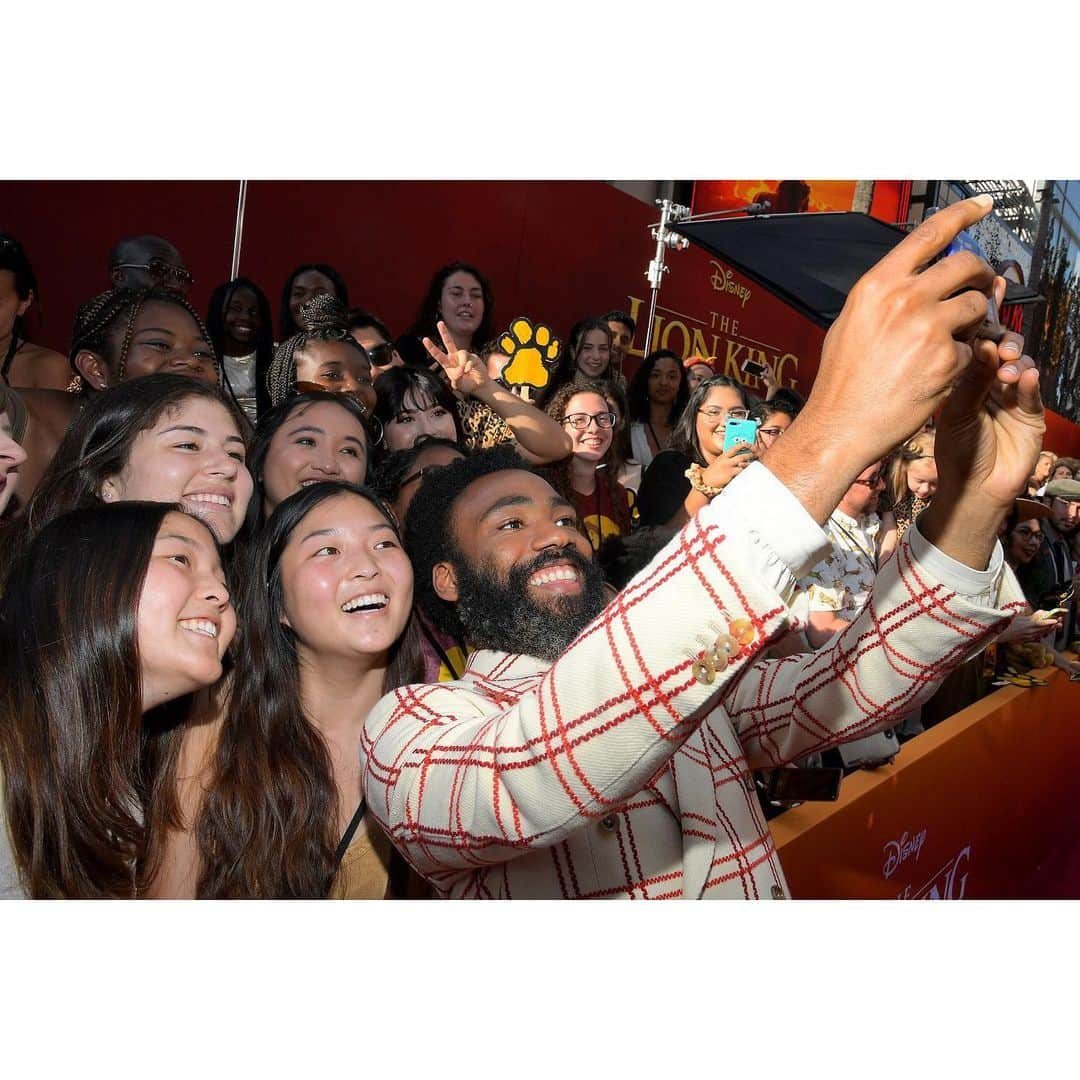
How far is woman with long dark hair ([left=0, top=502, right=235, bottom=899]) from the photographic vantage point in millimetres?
1569

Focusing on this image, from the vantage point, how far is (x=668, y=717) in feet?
3.24

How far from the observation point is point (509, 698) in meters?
1.60

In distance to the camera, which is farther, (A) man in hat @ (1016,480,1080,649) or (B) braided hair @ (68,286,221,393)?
(A) man in hat @ (1016,480,1080,649)

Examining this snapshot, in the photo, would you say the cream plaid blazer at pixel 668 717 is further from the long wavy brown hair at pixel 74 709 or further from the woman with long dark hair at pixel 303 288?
the woman with long dark hair at pixel 303 288

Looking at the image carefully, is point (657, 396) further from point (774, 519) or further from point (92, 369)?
point (774, 519)

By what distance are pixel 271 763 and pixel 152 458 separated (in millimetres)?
684

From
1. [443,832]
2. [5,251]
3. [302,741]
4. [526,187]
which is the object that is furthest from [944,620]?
[526,187]

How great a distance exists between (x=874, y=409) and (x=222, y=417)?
5.43 feet

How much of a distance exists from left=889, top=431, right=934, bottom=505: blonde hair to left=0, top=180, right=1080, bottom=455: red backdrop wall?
2489 millimetres

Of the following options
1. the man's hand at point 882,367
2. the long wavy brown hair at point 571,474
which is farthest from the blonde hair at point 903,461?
the man's hand at point 882,367

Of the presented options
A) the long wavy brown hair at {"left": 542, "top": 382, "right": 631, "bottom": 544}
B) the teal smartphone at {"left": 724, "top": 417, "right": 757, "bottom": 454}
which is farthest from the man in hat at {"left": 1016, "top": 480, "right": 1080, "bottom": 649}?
the teal smartphone at {"left": 724, "top": 417, "right": 757, "bottom": 454}

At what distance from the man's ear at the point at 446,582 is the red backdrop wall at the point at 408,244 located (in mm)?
2251

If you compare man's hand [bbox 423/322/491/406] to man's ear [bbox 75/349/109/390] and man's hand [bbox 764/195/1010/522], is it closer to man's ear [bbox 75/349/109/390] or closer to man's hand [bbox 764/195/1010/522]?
man's ear [bbox 75/349/109/390]

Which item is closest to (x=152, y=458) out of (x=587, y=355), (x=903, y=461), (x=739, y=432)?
(x=739, y=432)
